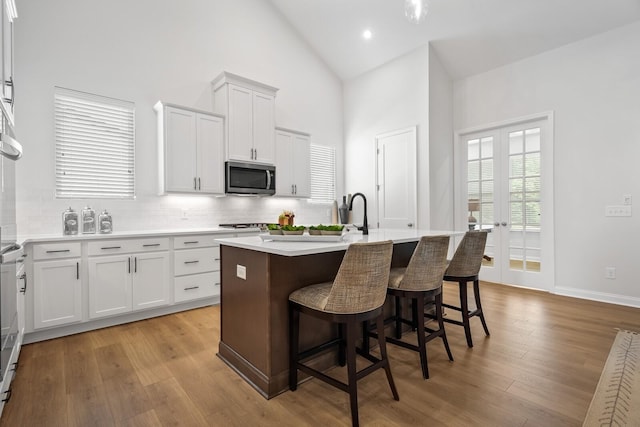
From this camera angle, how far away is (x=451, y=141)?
17.4ft

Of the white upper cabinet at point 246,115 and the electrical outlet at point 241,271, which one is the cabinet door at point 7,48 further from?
the white upper cabinet at point 246,115

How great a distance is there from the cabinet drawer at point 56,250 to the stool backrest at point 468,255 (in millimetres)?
3436

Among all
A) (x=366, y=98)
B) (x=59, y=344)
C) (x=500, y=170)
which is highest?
(x=366, y=98)

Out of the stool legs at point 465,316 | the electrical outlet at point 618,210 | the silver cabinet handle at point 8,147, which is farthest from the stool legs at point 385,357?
the electrical outlet at point 618,210

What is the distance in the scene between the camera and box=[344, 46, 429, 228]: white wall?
496cm

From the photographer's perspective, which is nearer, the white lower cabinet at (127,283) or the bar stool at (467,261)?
the bar stool at (467,261)

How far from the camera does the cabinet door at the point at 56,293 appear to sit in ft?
9.20

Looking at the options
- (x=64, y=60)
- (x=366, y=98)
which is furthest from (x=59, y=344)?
(x=366, y=98)

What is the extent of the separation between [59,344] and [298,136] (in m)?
3.93

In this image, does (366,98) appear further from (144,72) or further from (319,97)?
(144,72)

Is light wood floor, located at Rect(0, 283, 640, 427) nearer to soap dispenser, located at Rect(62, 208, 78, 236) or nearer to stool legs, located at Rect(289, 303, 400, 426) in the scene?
stool legs, located at Rect(289, 303, 400, 426)

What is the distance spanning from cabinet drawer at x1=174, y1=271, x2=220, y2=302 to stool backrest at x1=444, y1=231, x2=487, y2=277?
2704 millimetres

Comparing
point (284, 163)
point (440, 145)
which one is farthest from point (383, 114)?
point (284, 163)

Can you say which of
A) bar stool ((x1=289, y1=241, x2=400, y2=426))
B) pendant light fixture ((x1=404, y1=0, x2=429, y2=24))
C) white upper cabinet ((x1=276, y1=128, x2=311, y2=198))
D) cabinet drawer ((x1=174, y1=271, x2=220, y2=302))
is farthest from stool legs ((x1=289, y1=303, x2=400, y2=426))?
white upper cabinet ((x1=276, y1=128, x2=311, y2=198))
